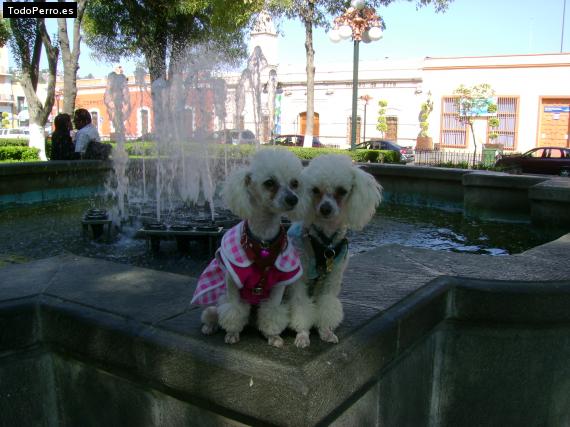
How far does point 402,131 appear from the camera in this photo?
113 feet

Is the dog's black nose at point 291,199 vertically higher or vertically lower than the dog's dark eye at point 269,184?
lower

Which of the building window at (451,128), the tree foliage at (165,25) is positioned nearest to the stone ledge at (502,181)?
the tree foliage at (165,25)

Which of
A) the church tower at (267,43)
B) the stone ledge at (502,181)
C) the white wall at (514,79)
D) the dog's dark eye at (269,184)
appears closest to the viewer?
the dog's dark eye at (269,184)

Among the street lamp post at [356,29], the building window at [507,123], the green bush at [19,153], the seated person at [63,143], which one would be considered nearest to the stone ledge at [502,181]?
the seated person at [63,143]

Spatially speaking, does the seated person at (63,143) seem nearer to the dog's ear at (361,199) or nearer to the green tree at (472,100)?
the dog's ear at (361,199)

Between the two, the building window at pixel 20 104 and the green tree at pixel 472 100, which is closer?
the green tree at pixel 472 100

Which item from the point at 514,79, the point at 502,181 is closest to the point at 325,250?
the point at 502,181

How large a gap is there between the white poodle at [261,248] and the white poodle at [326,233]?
8 centimetres

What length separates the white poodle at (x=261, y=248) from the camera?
189cm

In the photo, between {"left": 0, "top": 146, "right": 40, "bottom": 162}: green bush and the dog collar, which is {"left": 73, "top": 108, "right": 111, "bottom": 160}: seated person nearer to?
{"left": 0, "top": 146, "right": 40, "bottom": 162}: green bush

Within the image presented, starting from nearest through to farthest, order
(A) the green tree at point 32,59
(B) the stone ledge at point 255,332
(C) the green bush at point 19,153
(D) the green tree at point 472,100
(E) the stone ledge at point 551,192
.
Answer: (B) the stone ledge at point 255,332 < (E) the stone ledge at point 551,192 < (C) the green bush at point 19,153 < (A) the green tree at point 32,59 < (D) the green tree at point 472,100

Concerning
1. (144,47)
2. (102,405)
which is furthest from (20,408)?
(144,47)

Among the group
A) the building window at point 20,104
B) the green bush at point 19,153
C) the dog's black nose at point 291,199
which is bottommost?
the green bush at point 19,153

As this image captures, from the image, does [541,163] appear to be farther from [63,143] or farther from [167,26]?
[63,143]
